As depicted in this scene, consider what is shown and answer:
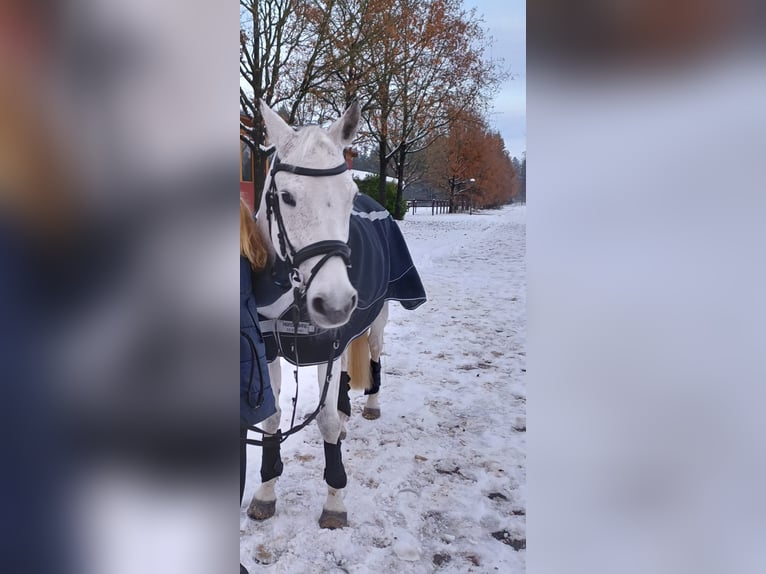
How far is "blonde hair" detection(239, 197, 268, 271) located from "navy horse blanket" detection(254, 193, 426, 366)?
0.04 m

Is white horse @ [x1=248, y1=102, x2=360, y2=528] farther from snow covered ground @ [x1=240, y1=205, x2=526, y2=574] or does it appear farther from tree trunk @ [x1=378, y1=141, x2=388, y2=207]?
snow covered ground @ [x1=240, y1=205, x2=526, y2=574]

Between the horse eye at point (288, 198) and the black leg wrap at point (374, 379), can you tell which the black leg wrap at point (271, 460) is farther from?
the horse eye at point (288, 198)

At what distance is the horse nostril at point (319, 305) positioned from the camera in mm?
1257

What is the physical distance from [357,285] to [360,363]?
35cm

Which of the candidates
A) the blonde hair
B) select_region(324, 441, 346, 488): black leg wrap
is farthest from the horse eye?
select_region(324, 441, 346, 488): black leg wrap

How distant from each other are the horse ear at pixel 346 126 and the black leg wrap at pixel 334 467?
899 mm

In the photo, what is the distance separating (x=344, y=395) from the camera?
1.60 metres

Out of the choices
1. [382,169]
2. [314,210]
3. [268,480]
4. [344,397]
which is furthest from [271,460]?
[382,169]

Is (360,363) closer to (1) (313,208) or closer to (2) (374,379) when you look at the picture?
(2) (374,379)

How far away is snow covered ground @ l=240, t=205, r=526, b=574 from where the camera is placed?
1.30 metres

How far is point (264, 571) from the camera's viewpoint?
1288 mm
